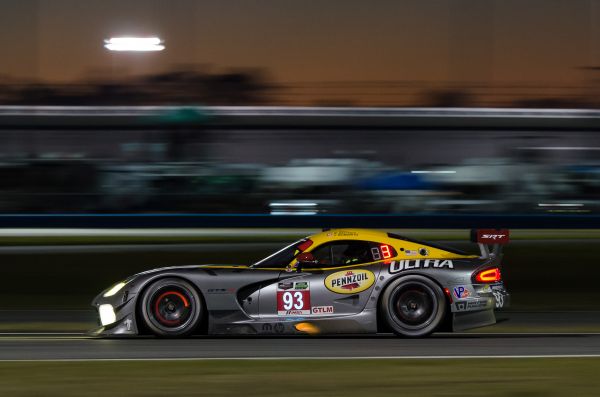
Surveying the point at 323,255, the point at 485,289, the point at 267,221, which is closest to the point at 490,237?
the point at 485,289

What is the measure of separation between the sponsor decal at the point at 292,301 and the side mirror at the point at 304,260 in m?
0.25

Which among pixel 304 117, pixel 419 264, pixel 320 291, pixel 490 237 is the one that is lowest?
pixel 320 291

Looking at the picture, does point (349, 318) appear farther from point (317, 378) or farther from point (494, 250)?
point (317, 378)

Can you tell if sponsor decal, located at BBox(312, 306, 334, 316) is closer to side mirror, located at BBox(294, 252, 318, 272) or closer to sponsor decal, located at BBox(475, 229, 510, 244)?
side mirror, located at BBox(294, 252, 318, 272)

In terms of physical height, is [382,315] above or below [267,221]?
below

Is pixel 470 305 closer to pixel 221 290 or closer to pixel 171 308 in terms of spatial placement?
pixel 221 290

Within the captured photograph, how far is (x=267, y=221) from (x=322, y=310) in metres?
9.52

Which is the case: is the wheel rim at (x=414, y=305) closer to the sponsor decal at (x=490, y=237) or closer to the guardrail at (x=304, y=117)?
the sponsor decal at (x=490, y=237)

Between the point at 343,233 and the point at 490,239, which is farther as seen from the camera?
the point at 490,239

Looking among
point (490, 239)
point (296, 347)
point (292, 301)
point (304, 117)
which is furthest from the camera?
point (304, 117)

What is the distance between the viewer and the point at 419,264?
896 centimetres

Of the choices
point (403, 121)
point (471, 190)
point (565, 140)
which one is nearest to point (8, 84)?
point (403, 121)

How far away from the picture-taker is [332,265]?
899 centimetres

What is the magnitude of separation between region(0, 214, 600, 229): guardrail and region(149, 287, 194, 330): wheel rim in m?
9.31
